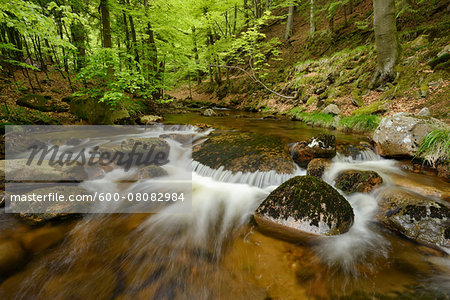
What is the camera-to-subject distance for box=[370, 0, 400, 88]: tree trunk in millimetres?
6637

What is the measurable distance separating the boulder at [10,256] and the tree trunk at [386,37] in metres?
11.0

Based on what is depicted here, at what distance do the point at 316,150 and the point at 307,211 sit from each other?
2188mm

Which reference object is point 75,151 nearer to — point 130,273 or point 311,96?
point 130,273

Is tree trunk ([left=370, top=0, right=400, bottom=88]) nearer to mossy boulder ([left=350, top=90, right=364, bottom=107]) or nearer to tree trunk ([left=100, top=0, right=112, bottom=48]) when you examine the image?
mossy boulder ([left=350, top=90, right=364, bottom=107])

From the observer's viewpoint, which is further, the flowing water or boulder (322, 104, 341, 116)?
boulder (322, 104, 341, 116)

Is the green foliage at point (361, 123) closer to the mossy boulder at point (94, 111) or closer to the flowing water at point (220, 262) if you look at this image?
the flowing water at point (220, 262)

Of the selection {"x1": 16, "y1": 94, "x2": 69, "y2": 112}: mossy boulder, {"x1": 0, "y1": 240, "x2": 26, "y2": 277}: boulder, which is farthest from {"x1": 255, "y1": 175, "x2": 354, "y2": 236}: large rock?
{"x1": 16, "y1": 94, "x2": 69, "y2": 112}: mossy boulder

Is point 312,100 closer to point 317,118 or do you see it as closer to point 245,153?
point 317,118

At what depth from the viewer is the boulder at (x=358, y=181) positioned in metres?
3.49

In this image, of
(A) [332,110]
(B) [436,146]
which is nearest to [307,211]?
(B) [436,146]

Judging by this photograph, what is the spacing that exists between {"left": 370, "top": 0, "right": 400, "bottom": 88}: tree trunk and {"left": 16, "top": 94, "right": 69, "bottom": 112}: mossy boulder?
13130 mm

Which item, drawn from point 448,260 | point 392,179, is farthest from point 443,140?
point 448,260

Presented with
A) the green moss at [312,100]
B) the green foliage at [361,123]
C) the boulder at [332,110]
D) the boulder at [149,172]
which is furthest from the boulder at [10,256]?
the green moss at [312,100]

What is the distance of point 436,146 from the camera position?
12.0ft
